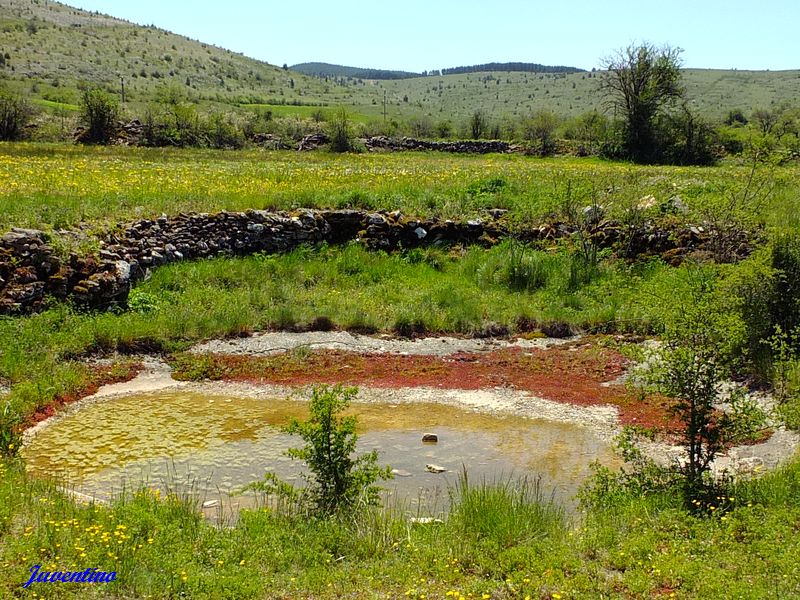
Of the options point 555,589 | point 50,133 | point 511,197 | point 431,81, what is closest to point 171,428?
point 555,589

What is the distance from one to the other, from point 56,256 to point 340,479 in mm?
10518

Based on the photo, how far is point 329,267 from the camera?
18906mm

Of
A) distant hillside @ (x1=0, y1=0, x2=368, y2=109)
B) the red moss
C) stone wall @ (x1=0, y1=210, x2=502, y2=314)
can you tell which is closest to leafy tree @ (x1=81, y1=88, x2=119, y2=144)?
distant hillside @ (x1=0, y1=0, x2=368, y2=109)

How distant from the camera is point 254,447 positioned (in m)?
10.1

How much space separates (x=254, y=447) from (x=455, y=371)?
5.37m

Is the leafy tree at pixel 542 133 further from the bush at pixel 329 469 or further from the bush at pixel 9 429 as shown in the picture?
the bush at pixel 329 469

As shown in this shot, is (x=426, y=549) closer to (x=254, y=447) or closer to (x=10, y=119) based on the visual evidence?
(x=254, y=447)

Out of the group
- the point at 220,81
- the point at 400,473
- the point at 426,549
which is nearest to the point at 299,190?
the point at 400,473
